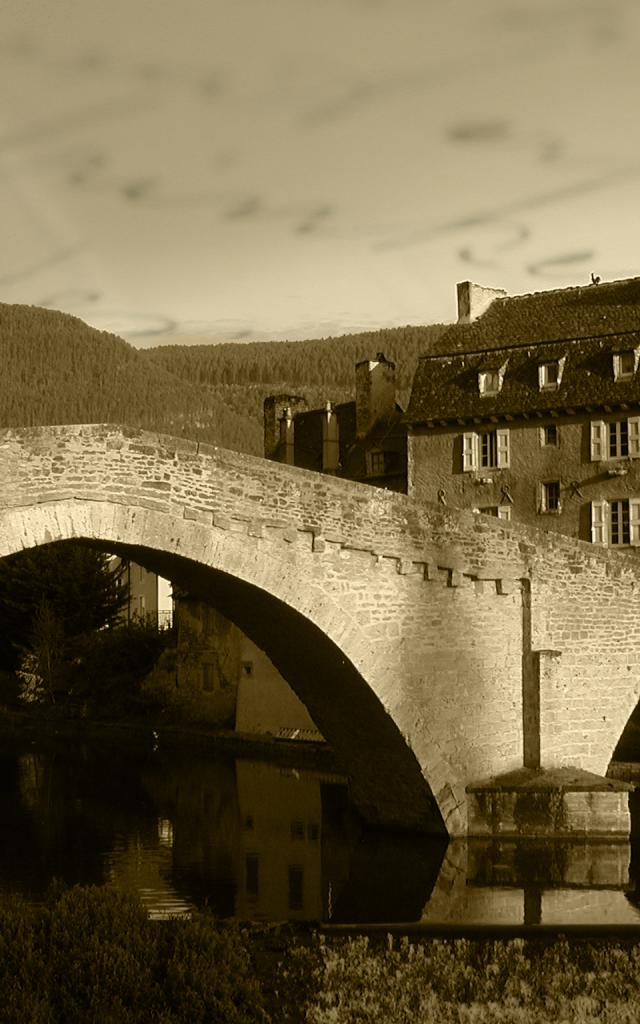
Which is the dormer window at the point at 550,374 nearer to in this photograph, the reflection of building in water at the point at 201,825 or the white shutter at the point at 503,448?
the white shutter at the point at 503,448

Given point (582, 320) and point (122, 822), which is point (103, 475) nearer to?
point (122, 822)

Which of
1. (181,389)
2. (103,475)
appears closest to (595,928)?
(103,475)

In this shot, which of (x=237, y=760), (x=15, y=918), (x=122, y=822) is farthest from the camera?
(x=237, y=760)

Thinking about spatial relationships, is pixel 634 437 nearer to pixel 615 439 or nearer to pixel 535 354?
pixel 615 439

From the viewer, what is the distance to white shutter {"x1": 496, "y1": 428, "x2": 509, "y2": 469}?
37250mm

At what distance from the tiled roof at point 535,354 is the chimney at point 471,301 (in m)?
0.23

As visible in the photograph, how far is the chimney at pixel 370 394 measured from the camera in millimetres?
41531

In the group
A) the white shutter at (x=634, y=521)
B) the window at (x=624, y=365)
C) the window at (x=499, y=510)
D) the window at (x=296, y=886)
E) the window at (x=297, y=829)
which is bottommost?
the window at (x=296, y=886)

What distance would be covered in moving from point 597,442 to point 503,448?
2745 mm

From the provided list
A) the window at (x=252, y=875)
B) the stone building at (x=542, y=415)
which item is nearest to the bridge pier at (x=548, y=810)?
the window at (x=252, y=875)

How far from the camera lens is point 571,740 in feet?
65.0

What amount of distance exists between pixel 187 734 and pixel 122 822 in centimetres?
1260

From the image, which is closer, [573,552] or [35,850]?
[35,850]

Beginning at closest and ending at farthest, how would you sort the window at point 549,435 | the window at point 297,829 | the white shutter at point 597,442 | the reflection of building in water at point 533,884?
the reflection of building in water at point 533,884, the window at point 297,829, the white shutter at point 597,442, the window at point 549,435
